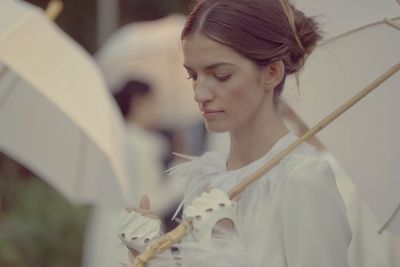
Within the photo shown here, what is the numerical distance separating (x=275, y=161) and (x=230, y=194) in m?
0.14

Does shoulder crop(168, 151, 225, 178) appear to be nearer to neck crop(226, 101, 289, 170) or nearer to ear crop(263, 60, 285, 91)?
neck crop(226, 101, 289, 170)

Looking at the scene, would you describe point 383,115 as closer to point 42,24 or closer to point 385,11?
point 385,11

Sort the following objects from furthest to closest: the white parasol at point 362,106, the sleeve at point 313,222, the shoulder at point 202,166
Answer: the white parasol at point 362,106
the shoulder at point 202,166
the sleeve at point 313,222

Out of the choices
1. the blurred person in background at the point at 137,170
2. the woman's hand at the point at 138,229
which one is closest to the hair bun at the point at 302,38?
the woman's hand at the point at 138,229

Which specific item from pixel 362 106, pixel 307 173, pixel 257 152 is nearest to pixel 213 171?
pixel 257 152

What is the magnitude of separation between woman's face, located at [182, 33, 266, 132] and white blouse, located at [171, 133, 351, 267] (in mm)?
173

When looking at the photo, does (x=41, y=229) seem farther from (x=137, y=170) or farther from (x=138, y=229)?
(x=138, y=229)

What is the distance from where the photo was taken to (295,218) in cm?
421

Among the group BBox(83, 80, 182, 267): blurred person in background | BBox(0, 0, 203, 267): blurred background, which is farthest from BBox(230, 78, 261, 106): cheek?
BBox(0, 0, 203, 267): blurred background

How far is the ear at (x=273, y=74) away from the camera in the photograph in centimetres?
439

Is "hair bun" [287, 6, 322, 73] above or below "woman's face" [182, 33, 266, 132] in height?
above

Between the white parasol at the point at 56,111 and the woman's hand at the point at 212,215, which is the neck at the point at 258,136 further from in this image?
the white parasol at the point at 56,111

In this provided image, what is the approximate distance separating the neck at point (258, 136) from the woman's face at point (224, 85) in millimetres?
50

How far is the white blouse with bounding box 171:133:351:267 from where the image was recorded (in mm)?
4195
